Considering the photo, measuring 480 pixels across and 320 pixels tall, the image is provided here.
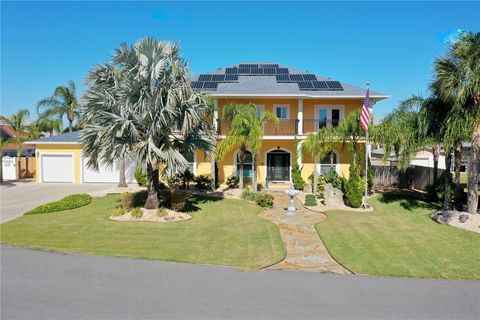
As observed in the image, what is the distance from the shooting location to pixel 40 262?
7.96m

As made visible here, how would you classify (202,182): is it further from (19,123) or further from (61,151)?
(19,123)

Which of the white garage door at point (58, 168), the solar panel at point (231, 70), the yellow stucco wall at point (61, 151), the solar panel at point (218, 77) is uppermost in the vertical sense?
the solar panel at point (231, 70)

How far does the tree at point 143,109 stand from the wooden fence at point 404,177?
47.4ft

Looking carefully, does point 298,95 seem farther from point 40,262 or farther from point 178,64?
point 40,262

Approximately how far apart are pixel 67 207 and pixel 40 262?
23.8ft

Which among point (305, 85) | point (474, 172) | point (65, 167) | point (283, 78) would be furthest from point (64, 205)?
point (474, 172)

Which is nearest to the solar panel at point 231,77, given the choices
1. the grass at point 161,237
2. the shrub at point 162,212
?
the grass at point 161,237

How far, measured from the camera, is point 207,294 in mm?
6328

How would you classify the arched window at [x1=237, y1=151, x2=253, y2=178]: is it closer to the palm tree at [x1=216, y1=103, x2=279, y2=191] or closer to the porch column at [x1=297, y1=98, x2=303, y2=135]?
the porch column at [x1=297, y1=98, x2=303, y2=135]

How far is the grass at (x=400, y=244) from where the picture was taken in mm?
7879

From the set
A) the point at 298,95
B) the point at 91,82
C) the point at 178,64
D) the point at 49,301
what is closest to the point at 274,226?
the point at 178,64

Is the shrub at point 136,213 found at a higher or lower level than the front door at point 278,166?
lower

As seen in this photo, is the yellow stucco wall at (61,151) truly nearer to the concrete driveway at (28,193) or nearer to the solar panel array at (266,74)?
the concrete driveway at (28,193)

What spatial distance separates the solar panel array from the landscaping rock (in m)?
8.06
